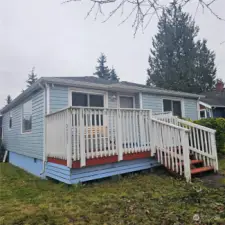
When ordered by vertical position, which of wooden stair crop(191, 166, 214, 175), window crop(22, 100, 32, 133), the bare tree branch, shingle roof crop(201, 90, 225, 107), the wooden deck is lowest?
wooden stair crop(191, 166, 214, 175)

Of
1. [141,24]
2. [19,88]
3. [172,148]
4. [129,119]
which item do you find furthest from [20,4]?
[19,88]

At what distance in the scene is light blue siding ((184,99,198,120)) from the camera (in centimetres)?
1112

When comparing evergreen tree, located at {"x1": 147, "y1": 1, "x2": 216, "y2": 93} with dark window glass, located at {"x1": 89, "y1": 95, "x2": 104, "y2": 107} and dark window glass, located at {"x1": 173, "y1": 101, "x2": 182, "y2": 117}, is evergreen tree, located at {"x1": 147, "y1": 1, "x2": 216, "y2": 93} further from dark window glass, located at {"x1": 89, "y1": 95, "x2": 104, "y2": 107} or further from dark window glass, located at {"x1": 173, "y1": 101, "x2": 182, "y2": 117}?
dark window glass, located at {"x1": 89, "y1": 95, "x2": 104, "y2": 107}

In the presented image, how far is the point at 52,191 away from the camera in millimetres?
4746

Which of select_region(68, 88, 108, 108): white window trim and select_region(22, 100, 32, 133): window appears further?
select_region(22, 100, 32, 133): window

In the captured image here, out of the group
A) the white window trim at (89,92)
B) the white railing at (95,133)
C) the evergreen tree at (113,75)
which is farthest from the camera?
the evergreen tree at (113,75)

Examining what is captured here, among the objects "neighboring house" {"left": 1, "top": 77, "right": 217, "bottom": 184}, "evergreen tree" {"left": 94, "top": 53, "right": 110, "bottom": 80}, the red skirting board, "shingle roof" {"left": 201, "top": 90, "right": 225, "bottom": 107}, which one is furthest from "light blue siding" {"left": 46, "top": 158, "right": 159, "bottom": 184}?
"evergreen tree" {"left": 94, "top": 53, "right": 110, "bottom": 80}

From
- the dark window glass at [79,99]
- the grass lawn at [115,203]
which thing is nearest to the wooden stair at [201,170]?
the grass lawn at [115,203]

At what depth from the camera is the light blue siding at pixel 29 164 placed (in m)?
6.97

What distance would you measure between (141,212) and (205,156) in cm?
360

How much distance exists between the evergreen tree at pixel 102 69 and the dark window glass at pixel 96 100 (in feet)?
95.4

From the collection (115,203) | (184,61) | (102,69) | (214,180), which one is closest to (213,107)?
(184,61)

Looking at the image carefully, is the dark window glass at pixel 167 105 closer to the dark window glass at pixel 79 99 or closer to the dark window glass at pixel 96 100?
the dark window glass at pixel 96 100

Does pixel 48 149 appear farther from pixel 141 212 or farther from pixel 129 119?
pixel 141 212
